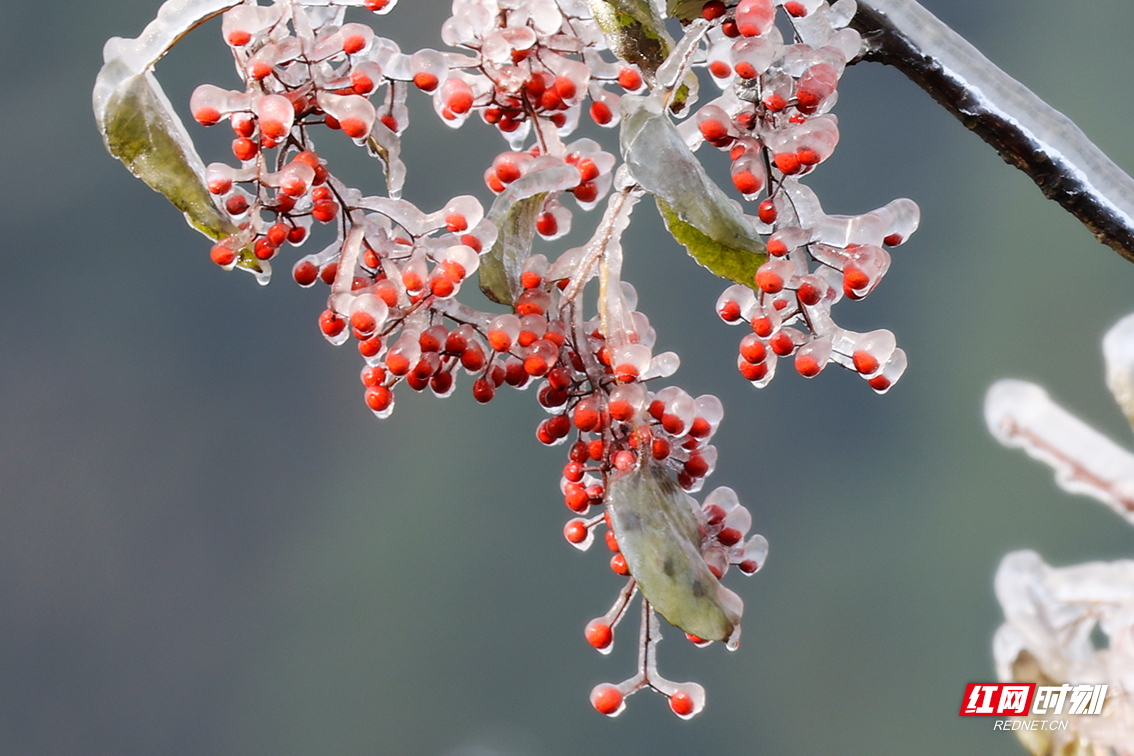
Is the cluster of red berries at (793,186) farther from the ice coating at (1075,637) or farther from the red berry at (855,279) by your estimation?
the ice coating at (1075,637)

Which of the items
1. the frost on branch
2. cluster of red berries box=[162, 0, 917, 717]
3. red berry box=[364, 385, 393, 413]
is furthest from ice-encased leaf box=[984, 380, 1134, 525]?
red berry box=[364, 385, 393, 413]

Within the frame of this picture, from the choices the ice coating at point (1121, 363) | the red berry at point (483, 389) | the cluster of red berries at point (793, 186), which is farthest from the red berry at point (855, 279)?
the ice coating at point (1121, 363)

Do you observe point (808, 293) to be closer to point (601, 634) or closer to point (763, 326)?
point (763, 326)

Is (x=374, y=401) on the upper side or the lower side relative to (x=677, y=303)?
lower

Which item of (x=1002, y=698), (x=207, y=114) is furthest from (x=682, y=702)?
(x=1002, y=698)

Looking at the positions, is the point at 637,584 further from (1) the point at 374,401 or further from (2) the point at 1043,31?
(2) the point at 1043,31

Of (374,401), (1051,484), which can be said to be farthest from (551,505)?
(374,401)
